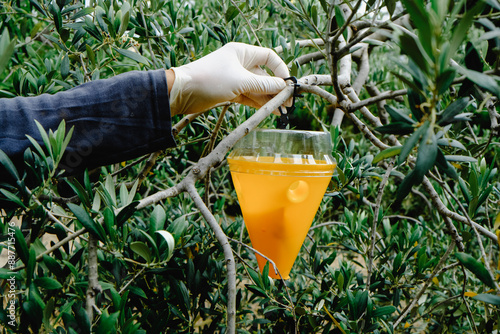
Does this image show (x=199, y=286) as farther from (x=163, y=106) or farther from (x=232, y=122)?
(x=232, y=122)

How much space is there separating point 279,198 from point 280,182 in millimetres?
42

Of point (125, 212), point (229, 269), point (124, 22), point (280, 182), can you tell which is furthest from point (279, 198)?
point (124, 22)

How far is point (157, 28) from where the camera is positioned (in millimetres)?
1466

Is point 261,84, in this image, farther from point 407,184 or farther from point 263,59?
point 407,184

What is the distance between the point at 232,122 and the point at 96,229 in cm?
106

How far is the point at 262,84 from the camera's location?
45.9 inches

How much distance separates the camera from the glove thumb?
1.16 m

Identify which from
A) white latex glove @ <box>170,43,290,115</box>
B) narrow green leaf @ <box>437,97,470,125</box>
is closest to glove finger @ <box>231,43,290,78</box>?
white latex glove @ <box>170,43,290,115</box>

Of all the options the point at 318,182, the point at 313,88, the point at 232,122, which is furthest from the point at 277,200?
the point at 232,122

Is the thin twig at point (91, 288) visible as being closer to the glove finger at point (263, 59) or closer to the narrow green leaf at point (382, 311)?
the narrow green leaf at point (382, 311)

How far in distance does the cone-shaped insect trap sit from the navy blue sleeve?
0.80ft

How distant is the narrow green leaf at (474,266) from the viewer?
0.59m

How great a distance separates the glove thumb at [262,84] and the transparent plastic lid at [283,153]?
0.28 metres

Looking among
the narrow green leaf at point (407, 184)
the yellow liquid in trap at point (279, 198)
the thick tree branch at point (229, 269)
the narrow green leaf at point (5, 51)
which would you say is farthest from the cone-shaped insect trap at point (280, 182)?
the narrow green leaf at point (5, 51)
